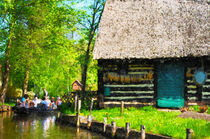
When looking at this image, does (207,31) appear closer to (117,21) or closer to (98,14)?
(117,21)

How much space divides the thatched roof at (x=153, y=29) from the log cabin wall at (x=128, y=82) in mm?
869

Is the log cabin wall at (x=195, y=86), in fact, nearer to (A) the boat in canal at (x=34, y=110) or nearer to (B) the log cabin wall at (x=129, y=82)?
(B) the log cabin wall at (x=129, y=82)

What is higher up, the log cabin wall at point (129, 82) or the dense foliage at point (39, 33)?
the dense foliage at point (39, 33)

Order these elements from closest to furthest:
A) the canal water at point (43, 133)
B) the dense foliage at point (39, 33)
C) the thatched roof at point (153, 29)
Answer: the canal water at point (43, 133)
the thatched roof at point (153, 29)
the dense foliage at point (39, 33)

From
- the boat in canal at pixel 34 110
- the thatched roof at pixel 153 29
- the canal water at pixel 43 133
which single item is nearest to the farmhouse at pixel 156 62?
the thatched roof at pixel 153 29

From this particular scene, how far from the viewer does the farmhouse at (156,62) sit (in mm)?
16938

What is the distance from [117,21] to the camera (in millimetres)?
19250

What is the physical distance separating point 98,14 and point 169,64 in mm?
7144

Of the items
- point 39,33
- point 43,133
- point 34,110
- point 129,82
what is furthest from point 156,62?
point 39,33

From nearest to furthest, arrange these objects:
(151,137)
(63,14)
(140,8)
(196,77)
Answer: (151,137) < (196,77) < (140,8) < (63,14)

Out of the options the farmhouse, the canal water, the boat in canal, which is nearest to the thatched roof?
the farmhouse

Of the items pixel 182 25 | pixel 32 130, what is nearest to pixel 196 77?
pixel 182 25

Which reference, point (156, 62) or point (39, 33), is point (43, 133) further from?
point (39, 33)

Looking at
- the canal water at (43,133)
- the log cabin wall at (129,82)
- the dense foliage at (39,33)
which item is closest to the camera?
the canal water at (43,133)
